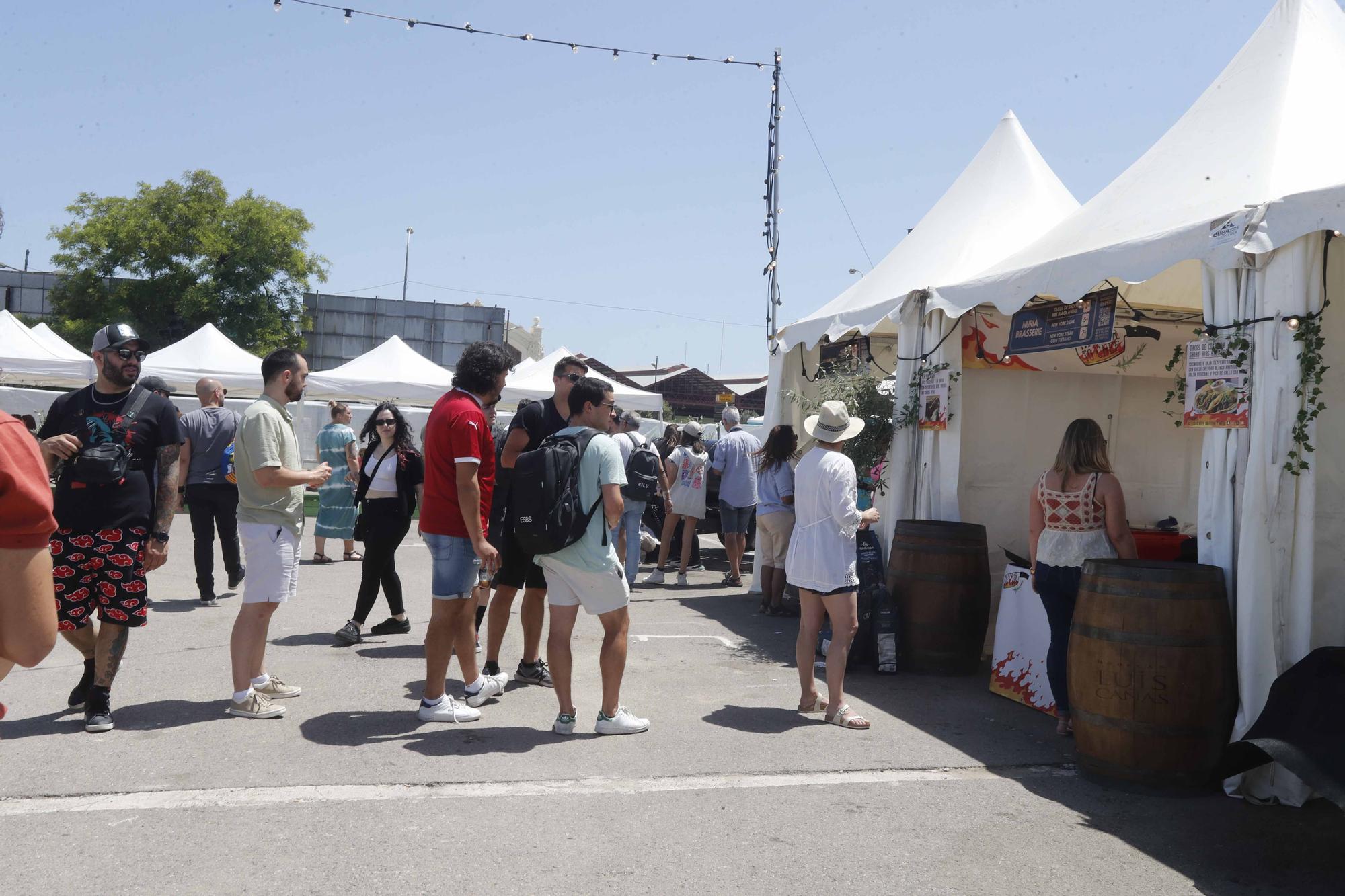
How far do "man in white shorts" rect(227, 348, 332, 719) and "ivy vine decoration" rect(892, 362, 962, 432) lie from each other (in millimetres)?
4472

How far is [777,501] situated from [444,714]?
4295 millimetres

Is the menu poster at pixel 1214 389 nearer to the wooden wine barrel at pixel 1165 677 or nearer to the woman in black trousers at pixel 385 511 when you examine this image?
the wooden wine barrel at pixel 1165 677

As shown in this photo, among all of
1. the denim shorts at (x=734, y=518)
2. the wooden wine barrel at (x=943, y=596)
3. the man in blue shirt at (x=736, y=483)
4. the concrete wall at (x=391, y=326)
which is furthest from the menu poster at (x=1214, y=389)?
the concrete wall at (x=391, y=326)

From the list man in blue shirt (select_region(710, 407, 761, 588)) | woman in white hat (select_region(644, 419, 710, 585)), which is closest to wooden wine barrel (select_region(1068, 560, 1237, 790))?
man in blue shirt (select_region(710, 407, 761, 588))

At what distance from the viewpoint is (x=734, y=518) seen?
10945mm

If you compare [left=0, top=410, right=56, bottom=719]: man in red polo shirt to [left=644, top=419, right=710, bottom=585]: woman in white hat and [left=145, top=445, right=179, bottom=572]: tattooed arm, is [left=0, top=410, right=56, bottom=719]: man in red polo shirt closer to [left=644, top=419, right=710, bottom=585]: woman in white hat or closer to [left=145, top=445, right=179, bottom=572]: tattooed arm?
[left=145, top=445, right=179, bottom=572]: tattooed arm

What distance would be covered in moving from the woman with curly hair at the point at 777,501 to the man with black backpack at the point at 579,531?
390 cm

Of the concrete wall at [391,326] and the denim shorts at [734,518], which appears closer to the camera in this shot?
the denim shorts at [734,518]

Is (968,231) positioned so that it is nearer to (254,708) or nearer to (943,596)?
(943,596)

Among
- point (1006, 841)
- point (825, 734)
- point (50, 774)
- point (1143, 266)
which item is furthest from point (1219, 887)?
point (50, 774)

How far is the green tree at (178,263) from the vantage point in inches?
1313

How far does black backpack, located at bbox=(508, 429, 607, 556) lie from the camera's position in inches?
195

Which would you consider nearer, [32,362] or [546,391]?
[32,362]

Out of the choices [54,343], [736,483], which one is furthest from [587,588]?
[54,343]
